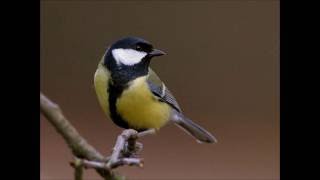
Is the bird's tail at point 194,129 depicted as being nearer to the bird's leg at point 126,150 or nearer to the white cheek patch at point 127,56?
the white cheek patch at point 127,56

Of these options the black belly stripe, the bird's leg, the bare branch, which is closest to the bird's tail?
the black belly stripe

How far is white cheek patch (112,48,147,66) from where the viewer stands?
3.09 feet

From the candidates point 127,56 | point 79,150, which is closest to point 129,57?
point 127,56

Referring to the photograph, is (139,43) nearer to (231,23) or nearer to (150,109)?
(150,109)

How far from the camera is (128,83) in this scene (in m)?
1.00

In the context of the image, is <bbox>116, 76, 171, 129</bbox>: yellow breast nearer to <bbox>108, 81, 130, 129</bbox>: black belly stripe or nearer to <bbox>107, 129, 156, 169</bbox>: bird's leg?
<bbox>108, 81, 130, 129</bbox>: black belly stripe

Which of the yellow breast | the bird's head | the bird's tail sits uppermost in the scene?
the bird's head

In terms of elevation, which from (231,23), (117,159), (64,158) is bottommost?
(64,158)

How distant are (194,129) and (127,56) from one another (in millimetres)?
211

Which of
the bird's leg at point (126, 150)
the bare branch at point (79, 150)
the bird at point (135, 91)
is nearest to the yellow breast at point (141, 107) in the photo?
the bird at point (135, 91)

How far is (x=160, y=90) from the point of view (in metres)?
1.10
